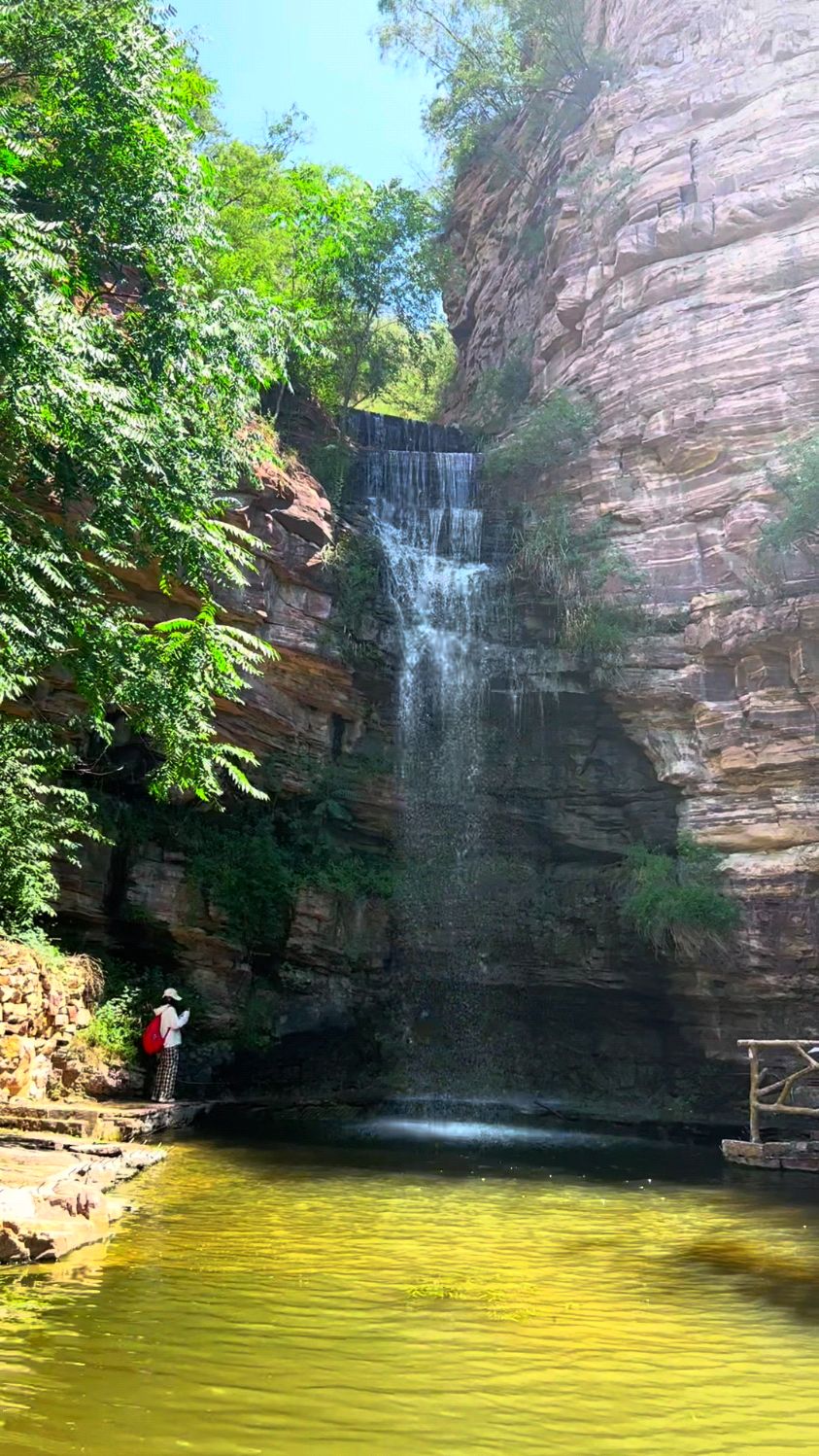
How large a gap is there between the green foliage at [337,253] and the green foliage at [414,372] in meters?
0.12

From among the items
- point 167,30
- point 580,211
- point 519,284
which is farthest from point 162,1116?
point 519,284

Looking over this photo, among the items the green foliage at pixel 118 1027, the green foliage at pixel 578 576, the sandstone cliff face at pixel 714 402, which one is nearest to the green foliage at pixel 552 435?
the sandstone cliff face at pixel 714 402

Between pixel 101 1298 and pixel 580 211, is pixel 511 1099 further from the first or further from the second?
pixel 580 211

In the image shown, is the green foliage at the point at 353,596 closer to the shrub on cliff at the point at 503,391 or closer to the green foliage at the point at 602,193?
the shrub on cliff at the point at 503,391

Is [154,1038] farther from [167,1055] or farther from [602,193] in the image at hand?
[602,193]

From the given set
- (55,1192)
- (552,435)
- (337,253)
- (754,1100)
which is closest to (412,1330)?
(55,1192)

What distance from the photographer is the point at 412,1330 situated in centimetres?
556

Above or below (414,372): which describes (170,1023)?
below

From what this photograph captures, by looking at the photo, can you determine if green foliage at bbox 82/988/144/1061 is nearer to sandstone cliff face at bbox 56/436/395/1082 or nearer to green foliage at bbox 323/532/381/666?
sandstone cliff face at bbox 56/436/395/1082

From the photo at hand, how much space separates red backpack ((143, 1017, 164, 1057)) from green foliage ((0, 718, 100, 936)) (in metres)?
2.37

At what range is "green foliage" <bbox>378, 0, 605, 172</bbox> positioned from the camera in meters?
28.7

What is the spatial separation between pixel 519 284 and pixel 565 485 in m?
9.77

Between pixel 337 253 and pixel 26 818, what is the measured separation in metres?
19.9

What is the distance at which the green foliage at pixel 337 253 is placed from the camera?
82.0 feet
